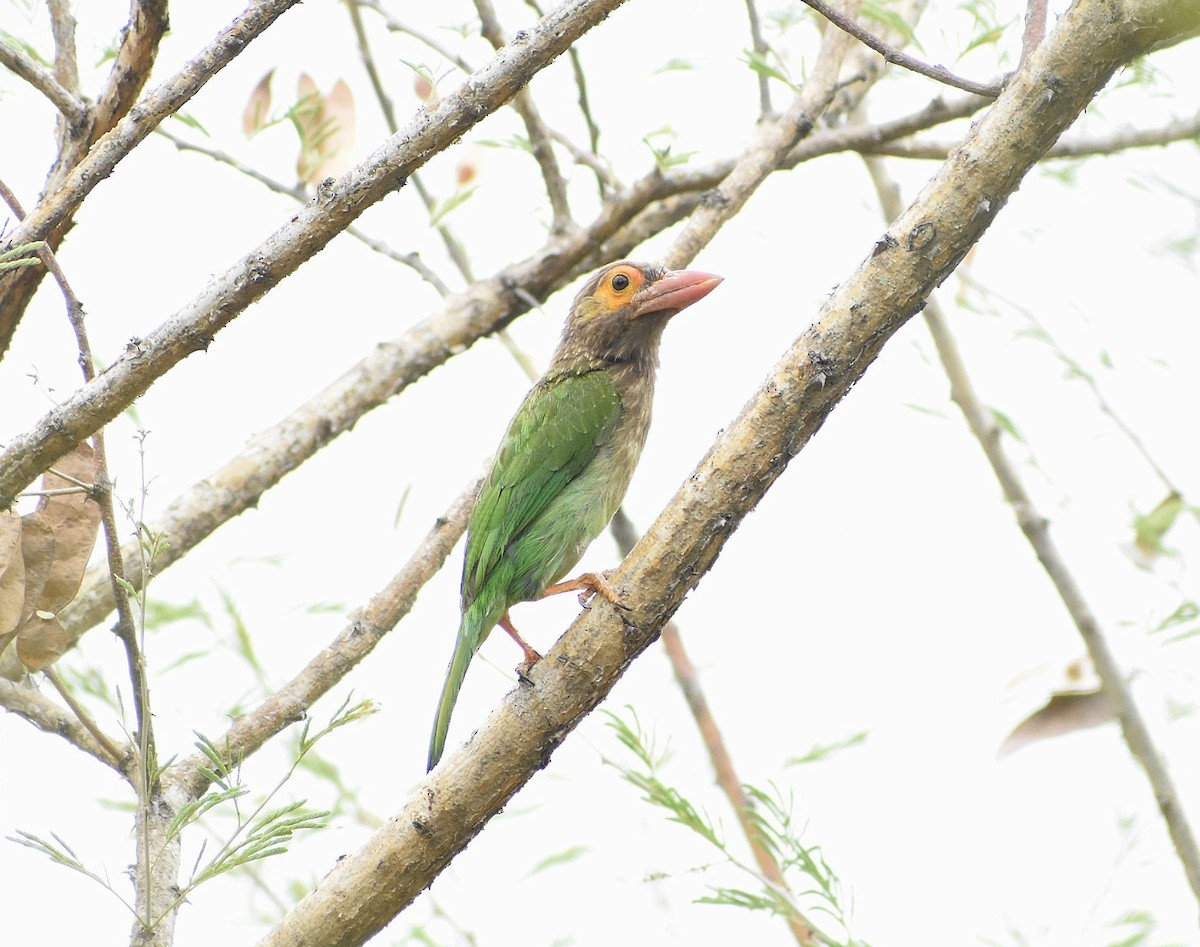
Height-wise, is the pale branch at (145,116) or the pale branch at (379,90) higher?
the pale branch at (379,90)

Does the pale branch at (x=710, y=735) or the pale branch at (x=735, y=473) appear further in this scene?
the pale branch at (x=710, y=735)

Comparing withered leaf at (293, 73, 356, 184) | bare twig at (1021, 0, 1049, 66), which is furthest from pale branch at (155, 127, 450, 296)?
bare twig at (1021, 0, 1049, 66)

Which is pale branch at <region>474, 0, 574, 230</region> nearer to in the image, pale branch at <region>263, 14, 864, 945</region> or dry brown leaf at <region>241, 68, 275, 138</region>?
dry brown leaf at <region>241, 68, 275, 138</region>

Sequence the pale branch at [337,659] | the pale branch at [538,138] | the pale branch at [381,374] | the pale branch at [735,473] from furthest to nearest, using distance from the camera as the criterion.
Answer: the pale branch at [538,138] < the pale branch at [381,374] < the pale branch at [337,659] < the pale branch at [735,473]

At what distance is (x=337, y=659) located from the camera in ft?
10.8

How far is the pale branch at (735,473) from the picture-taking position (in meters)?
2.30

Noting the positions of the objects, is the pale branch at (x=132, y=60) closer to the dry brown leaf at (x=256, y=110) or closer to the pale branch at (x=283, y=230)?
the pale branch at (x=283, y=230)

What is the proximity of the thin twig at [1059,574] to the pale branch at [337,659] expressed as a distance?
1.56 metres

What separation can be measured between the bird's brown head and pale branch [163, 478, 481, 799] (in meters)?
0.86

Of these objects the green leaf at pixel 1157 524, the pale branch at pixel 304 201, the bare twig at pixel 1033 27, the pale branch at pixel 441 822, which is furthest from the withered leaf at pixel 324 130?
the green leaf at pixel 1157 524

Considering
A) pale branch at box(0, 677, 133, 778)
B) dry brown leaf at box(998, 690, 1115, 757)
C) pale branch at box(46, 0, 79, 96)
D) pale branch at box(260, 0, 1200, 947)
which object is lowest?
dry brown leaf at box(998, 690, 1115, 757)

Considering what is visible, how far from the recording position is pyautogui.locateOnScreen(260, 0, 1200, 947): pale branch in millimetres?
2303

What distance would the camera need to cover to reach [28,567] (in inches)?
107

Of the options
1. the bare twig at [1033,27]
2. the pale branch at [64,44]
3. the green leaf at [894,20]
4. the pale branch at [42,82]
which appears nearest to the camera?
the bare twig at [1033,27]
